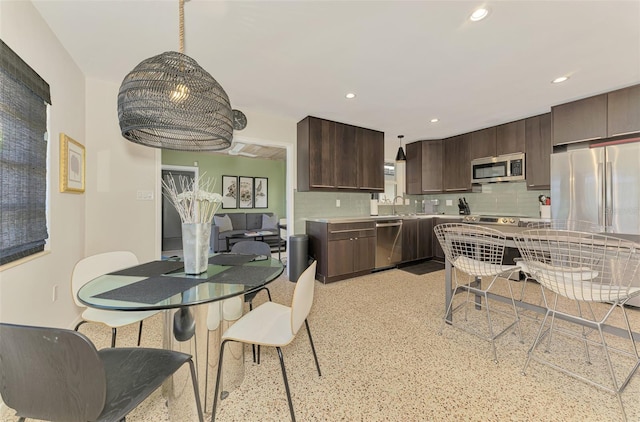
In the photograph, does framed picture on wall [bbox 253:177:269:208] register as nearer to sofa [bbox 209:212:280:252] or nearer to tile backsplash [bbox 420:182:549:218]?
sofa [bbox 209:212:280:252]

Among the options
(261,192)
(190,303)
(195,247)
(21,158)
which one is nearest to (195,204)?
(195,247)

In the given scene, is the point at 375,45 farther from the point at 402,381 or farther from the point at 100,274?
the point at 100,274

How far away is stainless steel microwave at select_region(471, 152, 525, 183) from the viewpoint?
3.94 meters

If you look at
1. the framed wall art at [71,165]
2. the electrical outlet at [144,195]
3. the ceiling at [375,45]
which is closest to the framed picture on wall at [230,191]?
the electrical outlet at [144,195]

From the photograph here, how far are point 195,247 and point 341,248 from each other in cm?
250

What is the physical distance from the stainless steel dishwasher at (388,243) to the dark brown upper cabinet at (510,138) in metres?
2.06

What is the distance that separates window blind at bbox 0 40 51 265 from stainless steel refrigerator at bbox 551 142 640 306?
5219 millimetres

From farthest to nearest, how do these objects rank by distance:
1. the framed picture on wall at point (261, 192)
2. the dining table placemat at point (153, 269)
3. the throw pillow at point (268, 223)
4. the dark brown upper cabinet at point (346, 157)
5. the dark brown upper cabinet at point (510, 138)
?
the framed picture on wall at point (261, 192) → the throw pillow at point (268, 223) → the dark brown upper cabinet at point (346, 157) → the dark brown upper cabinet at point (510, 138) → the dining table placemat at point (153, 269)


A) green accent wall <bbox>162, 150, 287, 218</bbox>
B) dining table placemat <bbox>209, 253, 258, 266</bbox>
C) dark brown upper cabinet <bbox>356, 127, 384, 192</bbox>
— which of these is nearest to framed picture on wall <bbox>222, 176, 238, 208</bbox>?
green accent wall <bbox>162, 150, 287, 218</bbox>

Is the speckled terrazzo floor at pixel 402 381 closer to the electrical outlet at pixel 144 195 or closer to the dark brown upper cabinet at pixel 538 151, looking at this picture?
the electrical outlet at pixel 144 195

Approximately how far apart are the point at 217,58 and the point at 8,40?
51.0 inches

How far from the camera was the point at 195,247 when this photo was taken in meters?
1.54

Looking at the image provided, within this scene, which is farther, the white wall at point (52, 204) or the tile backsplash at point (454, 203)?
the tile backsplash at point (454, 203)

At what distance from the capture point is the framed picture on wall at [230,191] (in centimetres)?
665
